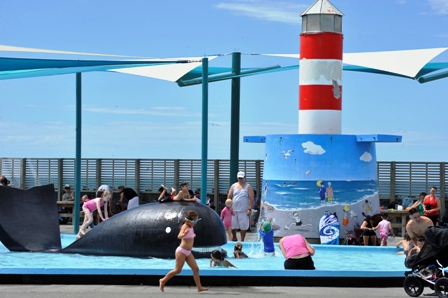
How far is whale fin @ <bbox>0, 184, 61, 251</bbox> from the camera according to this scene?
17.0 meters

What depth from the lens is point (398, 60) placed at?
21719 millimetres

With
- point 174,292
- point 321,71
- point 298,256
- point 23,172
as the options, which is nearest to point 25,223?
point 174,292

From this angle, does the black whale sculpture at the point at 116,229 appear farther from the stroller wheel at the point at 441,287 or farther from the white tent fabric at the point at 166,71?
the white tent fabric at the point at 166,71

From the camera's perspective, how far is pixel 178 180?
30969mm

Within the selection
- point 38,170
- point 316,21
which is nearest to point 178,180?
point 38,170

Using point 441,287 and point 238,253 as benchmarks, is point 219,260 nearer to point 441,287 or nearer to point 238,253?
point 238,253

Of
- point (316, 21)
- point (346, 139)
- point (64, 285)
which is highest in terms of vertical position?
point (316, 21)

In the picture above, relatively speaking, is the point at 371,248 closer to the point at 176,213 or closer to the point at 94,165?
the point at 176,213

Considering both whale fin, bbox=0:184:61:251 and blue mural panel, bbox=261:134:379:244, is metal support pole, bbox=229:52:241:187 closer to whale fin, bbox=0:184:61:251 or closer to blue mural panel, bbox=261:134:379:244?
blue mural panel, bbox=261:134:379:244

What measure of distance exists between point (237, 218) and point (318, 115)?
339 cm

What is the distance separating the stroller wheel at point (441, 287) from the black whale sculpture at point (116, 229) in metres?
5.33

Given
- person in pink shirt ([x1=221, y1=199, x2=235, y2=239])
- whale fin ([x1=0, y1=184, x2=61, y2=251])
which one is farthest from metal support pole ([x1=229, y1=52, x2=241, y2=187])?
whale fin ([x1=0, y1=184, x2=61, y2=251])

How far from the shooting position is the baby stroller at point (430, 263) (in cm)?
1212

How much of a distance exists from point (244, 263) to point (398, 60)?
28.2 feet
